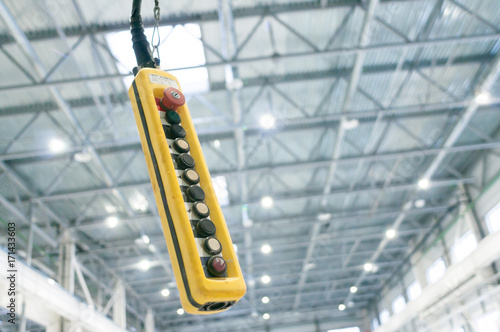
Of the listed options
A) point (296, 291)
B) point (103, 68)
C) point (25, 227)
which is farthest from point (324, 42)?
point (296, 291)

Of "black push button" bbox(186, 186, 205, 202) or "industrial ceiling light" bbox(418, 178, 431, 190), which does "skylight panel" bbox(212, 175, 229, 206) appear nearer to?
"industrial ceiling light" bbox(418, 178, 431, 190)

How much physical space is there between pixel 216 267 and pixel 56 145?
35.9ft

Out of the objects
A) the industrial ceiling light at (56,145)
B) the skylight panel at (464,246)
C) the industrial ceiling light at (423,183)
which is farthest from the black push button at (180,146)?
the skylight panel at (464,246)

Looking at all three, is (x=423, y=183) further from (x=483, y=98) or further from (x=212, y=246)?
(x=212, y=246)

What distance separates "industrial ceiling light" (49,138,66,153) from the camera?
11.7m

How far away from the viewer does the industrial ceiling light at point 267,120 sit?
38.1 feet

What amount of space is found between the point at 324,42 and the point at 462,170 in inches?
413

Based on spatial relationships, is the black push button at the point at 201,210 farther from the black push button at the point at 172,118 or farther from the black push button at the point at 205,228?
the black push button at the point at 172,118

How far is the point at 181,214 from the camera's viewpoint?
2105 millimetres

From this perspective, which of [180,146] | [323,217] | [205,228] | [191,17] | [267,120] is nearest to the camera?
[205,228]

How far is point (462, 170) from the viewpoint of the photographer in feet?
58.9

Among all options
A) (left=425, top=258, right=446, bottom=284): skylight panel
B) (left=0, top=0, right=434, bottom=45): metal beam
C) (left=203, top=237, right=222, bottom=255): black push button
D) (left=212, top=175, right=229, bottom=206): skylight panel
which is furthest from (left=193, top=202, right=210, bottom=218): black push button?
(left=425, top=258, right=446, bottom=284): skylight panel

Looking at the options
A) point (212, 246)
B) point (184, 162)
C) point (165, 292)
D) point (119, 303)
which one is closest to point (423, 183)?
point (119, 303)

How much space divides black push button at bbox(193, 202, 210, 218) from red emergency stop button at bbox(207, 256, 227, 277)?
24cm
